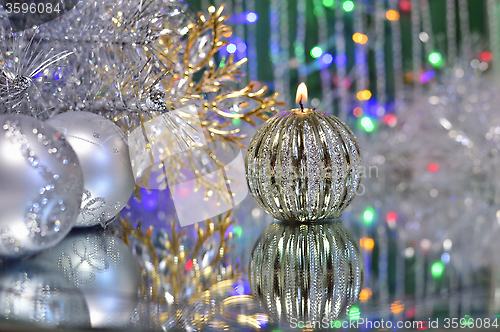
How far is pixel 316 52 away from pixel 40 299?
134 cm

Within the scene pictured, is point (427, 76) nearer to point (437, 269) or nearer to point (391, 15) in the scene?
point (391, 15)

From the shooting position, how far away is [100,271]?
0.48m

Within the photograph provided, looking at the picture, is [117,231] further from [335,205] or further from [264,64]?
[264,64]

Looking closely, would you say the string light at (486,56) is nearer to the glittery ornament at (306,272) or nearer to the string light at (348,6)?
the string light at (348,6)

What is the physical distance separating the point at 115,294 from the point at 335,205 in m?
0.35

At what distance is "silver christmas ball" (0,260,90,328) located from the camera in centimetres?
36

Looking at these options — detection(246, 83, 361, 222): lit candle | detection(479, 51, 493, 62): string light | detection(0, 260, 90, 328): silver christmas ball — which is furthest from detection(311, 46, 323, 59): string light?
detection(0, 260, 90, 328): silver christmas ball

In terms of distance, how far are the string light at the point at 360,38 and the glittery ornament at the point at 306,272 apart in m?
1.06

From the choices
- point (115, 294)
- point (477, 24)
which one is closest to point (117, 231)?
point (115, 294)

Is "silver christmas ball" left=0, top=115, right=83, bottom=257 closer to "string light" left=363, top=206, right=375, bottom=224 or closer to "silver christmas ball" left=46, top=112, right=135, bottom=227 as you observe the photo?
"silver christmas ball" left=46, top=112, right=135, bottom=227

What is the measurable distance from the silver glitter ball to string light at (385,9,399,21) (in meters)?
1.05

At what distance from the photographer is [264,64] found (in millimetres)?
1599

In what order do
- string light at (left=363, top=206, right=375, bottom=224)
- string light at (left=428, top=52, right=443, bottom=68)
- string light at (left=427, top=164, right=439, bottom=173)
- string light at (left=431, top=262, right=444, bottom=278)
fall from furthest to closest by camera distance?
string light at (left=428, top=52, right=443, bottom=68), string light at (left=427, top=164, right=439, bottom=173), string light at (left=363, top=206, right=375, bottom=224), string light at (left=431, top=262, right=444, bottom=278)

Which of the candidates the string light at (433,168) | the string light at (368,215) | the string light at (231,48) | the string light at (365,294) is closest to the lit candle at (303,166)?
the string light at (368,215)
